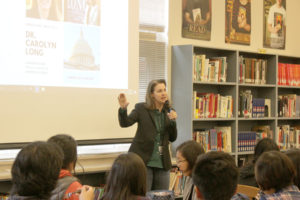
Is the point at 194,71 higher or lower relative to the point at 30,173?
higher

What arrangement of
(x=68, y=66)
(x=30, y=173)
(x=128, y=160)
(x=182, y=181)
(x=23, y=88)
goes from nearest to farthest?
(x=30, y=173) → (x=128, y=160) → (x=23, y=88) → (x=68, y=66) → (x=182, y=181)

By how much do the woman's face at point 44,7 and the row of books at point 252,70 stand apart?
8.25 ft

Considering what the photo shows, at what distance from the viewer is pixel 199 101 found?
181 inches

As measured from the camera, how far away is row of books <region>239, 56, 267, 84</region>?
4984 millimetres

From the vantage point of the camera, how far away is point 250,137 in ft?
16.7

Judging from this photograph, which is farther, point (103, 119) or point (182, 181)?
point (182, 181)

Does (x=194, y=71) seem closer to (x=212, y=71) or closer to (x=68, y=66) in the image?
(x=212, y=71)

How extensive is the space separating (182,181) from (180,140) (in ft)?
1.59

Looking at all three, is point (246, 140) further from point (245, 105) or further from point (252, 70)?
point (252, 70)

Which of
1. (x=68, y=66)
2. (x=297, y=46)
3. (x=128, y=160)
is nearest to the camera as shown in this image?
(x=128, y=160)

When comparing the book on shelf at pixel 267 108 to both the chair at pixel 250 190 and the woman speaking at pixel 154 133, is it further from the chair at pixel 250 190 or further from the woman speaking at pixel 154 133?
the chair at pixel 250 190

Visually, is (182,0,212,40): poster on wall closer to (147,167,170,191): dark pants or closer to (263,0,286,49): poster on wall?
(263,0,286,49): poster on wall

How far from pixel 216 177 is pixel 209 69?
3.15 metres

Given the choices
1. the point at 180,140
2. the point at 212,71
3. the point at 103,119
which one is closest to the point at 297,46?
the point at 212,71
